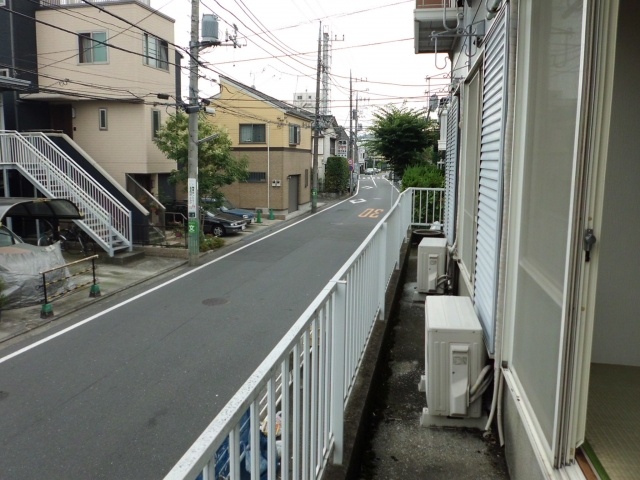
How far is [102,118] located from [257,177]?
1092 centimetres

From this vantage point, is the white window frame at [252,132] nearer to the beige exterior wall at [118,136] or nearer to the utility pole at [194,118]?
the beige exterior wall at [118,136]

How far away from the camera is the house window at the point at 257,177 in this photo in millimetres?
30264

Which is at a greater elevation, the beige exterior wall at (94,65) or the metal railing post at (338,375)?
the beige exterior wall at (94,65)

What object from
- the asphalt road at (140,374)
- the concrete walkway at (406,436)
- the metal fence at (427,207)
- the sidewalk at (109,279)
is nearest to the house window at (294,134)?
the sidewalk at (109,279)

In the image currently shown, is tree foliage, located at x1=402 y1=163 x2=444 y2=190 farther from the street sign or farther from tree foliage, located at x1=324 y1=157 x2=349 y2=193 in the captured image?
tree foliage, located at x1=324 y1=157 x2=349 y2=193

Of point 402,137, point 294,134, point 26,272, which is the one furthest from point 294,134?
point 26,272

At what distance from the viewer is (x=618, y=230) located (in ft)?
10.9

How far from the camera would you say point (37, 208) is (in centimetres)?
1229

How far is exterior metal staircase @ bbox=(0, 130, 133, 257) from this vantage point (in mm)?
15945

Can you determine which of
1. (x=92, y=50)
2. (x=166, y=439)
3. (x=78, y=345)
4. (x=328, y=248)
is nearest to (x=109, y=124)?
(x=92, y=50)

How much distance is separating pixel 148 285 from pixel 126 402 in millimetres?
6961

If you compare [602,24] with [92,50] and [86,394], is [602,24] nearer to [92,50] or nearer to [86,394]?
[86,394]

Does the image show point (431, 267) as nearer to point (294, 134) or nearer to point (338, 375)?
point (338, 375)

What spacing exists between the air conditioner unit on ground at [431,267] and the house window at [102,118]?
56.5 feet
